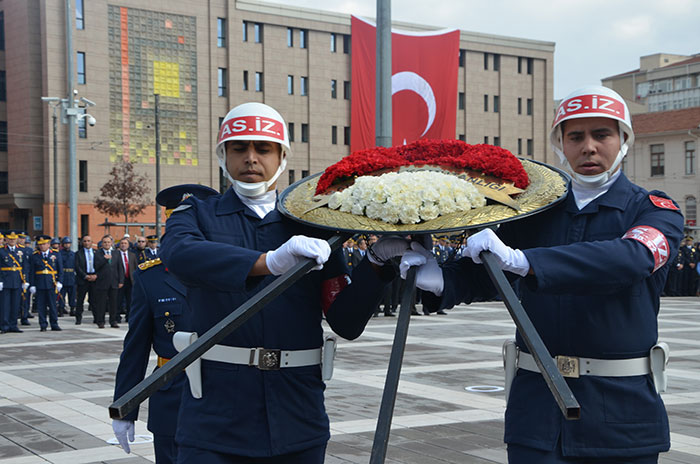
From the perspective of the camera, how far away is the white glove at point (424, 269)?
3.28 meters

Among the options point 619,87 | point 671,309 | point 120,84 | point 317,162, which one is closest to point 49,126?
point 120,84

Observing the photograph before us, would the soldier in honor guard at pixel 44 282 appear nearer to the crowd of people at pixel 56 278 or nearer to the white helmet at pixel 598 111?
A: the crowd of people at pixel 56 278

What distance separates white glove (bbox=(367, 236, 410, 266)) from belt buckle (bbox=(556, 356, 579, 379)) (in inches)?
28.1

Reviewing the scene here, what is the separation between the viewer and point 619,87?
85.9m

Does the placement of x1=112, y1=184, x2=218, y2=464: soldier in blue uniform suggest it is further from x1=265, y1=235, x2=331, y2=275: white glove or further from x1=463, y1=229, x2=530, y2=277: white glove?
x1=463, y1=229, x2=530, y2=277: white glove

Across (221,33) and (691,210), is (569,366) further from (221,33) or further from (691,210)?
(691,210)

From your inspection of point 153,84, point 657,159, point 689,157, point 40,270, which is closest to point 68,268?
point 40,270

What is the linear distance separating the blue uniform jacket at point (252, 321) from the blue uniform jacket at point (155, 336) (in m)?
0.93

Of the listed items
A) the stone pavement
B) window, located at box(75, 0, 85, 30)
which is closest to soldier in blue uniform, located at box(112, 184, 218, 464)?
the stone pavement

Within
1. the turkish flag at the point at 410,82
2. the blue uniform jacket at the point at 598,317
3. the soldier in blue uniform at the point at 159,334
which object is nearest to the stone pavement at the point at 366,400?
the soldier in blue uniform at the point at 159,334

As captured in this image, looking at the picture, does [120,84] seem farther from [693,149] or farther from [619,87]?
[619,87]

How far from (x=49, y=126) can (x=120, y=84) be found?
4617 millimetres

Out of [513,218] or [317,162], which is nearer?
[513,218]

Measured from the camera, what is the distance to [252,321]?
3.40 metres
